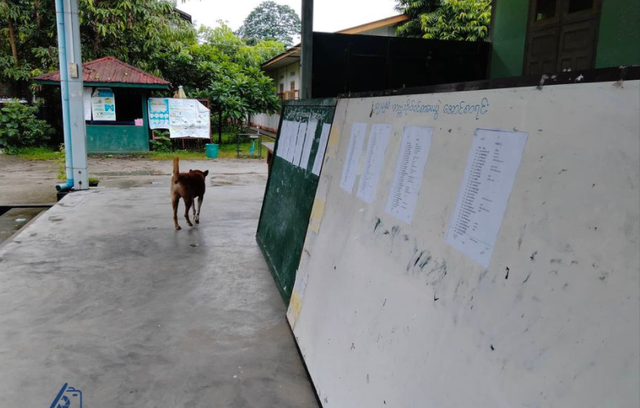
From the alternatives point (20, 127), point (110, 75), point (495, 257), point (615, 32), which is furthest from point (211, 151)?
point (495, 257)

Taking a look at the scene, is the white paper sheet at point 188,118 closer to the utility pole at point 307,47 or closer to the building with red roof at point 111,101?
the building with red roof at point 111,101

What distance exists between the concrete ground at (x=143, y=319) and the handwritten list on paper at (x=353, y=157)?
120 cm

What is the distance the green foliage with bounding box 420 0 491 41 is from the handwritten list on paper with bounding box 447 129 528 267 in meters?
17.8

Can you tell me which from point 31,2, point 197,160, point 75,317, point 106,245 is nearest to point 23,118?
point 31,2

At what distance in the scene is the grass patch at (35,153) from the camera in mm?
16016

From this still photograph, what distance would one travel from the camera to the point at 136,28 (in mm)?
18859

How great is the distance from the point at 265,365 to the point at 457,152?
193cm

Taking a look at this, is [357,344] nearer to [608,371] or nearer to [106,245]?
[608,371]

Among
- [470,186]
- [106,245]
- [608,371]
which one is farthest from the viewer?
[106,245]

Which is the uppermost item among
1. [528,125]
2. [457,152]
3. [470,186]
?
[528,125]

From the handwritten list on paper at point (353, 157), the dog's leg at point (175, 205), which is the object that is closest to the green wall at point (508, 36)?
the dog's leg at point (175, 205)

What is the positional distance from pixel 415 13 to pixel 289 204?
1714 cm

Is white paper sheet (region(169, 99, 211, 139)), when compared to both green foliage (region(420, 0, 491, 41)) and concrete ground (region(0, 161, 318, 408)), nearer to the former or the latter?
green foliage (region(420, 0, 491, 41))

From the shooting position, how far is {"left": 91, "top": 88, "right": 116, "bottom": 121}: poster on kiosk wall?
16.5m
